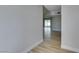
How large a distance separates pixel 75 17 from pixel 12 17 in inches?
98.7

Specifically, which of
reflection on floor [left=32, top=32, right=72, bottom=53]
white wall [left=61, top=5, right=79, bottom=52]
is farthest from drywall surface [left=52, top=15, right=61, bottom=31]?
white wall [left=61, top=5, right=79, bottom=52]

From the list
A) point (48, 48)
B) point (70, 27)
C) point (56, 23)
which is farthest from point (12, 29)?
point (56, 23)

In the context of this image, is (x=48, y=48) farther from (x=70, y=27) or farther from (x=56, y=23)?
(x=56, y=23)

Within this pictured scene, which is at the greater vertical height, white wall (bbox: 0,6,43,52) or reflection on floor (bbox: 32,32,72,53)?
white wall (bbox: 0,6,43,52)

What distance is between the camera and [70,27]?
4.51 metres

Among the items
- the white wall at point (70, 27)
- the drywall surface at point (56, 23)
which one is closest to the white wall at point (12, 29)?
the white wall at point (70, 27)

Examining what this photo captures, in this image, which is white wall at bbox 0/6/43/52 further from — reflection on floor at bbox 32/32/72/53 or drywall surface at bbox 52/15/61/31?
drywall surface at bbox 52/15/61/31

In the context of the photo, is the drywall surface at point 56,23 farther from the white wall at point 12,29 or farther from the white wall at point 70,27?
the white wall at point 12,29

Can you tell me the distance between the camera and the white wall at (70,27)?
420cm

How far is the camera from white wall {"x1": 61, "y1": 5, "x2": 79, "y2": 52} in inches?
165

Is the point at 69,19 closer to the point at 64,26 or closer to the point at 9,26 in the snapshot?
the point at 64,26

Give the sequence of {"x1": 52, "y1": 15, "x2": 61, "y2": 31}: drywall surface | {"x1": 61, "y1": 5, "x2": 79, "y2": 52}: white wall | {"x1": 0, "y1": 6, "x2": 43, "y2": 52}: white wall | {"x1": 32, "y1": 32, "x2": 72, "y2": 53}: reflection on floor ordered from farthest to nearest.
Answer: {"x1": 52, "y1": 15, "x2": 61, "y2": 31}: drywall surface
{"x1": 32, "y1": 32, "x2": 72, "y2": 53}: reflection on floor
{"x1": 61, "y1": 5, "x2": 79, "y2": 52}: white wall
{"x1": 0, "y1": 6, "x2": 43, "y2": 52}: white wall
